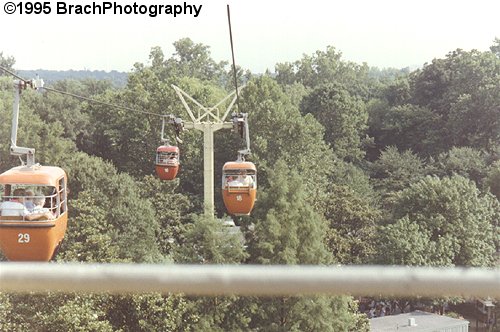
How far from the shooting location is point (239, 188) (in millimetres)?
12500

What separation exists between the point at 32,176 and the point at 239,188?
4445mm

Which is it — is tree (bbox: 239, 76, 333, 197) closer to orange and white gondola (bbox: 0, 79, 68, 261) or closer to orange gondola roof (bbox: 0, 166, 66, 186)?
orange gondola roof (bbox: 0, 166, 66, 186)

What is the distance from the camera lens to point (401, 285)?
1133 mm

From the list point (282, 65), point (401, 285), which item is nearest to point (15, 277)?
point (401, 285)

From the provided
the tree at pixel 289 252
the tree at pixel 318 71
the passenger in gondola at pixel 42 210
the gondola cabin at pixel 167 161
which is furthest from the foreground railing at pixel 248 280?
the tree at pixel 318 71

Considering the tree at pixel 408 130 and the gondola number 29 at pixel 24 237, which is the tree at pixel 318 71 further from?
the gondola number 29 at pixel 24 237

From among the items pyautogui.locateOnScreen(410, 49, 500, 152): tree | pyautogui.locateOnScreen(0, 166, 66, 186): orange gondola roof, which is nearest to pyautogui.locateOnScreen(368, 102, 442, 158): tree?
pyautogui.locateOnScreen(410, 49, 500, 152): tree

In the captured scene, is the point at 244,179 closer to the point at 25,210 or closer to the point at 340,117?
the point at 25,210

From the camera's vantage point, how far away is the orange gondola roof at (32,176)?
27.9ft

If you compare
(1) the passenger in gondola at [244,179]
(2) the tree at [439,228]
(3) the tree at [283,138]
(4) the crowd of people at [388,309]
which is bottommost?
(4) the crowd of people at [388,309]

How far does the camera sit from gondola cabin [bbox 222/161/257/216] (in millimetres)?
12297

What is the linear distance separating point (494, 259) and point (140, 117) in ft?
47.9

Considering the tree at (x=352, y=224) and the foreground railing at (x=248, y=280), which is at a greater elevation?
the foreground railing at (x=248, y=280)

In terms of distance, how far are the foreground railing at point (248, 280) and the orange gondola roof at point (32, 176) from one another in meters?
7.43
